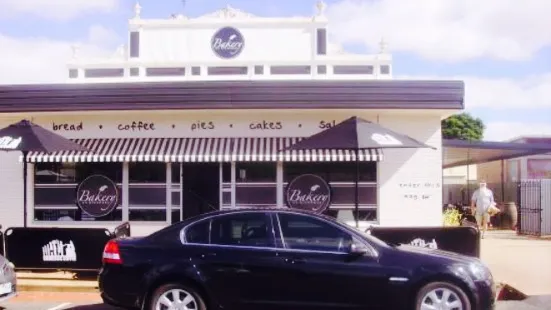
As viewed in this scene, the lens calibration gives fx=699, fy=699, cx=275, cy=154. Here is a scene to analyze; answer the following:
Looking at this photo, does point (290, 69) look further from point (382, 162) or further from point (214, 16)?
point (382, 162)

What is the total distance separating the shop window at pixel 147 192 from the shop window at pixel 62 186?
0.88ft

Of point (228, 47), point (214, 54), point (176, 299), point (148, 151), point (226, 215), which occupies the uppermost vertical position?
point (228, 47)

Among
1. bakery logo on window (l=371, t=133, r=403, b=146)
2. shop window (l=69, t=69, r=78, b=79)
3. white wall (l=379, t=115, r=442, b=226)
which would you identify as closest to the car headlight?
bakery logo on window (l=371, t=133, r=403, b=146)

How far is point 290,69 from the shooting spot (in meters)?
31.4

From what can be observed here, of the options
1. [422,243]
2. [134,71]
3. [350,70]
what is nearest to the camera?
[422,243]

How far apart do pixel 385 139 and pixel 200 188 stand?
453 cm

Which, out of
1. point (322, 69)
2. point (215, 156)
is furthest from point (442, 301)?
point (322, 69)

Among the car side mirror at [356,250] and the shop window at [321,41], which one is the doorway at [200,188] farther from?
the shop window at [321,41]

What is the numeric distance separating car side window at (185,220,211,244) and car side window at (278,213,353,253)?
0.87 m

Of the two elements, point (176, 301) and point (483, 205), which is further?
point (483, 205)

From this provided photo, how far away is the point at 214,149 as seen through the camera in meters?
14.2

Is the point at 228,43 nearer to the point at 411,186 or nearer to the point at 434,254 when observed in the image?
the point at 411,186

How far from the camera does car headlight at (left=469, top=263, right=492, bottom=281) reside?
8.02m

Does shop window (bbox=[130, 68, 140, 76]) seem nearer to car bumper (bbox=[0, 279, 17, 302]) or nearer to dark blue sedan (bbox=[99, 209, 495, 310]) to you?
car bumper (bbox=[0, 279, 17, 302])
